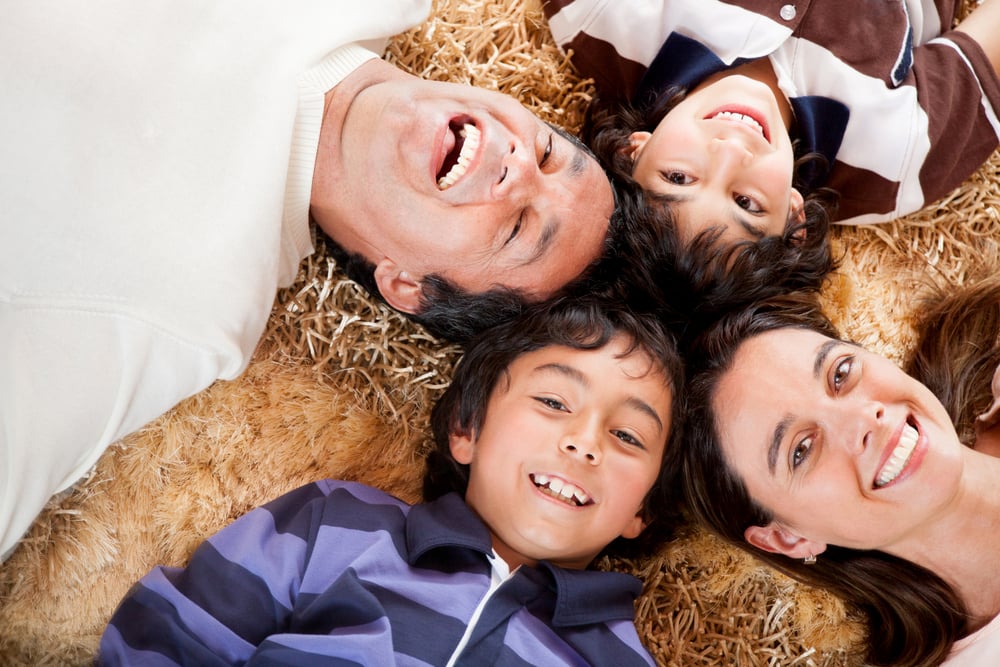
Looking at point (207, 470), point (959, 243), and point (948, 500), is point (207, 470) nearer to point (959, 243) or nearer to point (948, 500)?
point (948, 500)

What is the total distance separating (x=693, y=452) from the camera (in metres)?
1.77

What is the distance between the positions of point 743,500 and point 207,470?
1099 mm

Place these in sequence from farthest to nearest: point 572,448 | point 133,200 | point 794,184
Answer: point 794,184, point 572,448, point 133,200

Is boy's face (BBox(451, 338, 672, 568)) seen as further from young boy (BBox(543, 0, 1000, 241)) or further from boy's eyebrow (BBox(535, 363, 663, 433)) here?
young boy (BBox(543, 0, 1000, 241))

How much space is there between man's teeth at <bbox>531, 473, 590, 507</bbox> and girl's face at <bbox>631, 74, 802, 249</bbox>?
22.1 inches

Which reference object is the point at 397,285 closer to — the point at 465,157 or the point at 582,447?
the point at 465,157

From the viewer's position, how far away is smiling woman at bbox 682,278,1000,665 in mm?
1565

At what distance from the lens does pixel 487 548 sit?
161 cm

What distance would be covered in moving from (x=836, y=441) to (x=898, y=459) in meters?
0.12

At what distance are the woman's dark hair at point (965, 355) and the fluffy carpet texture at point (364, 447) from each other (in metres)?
0.07

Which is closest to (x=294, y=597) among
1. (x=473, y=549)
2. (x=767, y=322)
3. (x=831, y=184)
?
(x=473, y=549)

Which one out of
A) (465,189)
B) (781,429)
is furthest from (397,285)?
(781,429)

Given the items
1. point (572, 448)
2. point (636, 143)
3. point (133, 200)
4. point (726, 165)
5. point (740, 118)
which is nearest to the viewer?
point (133, 200)

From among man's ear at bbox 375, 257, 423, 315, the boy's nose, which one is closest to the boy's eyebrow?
the boy's nose
